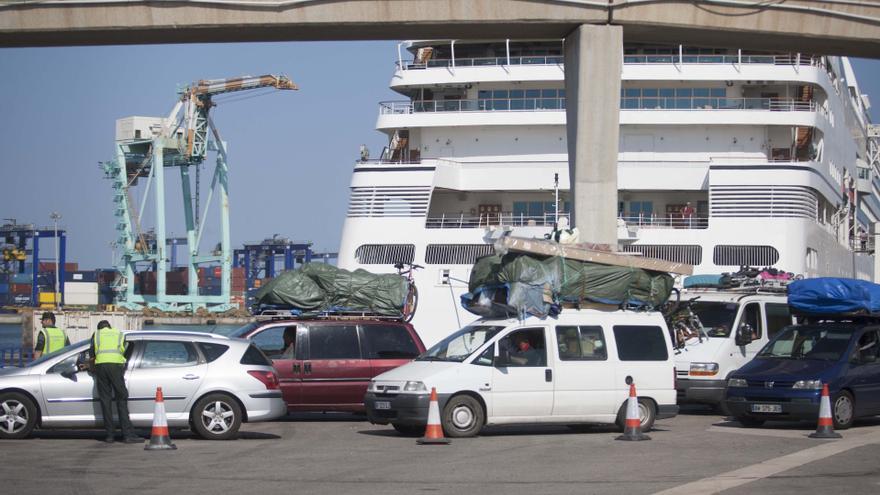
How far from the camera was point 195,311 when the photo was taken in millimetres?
90062

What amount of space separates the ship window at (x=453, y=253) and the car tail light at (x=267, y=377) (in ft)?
48.5

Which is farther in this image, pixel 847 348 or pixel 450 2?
pixel 450 2

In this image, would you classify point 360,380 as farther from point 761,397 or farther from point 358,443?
point 761,397

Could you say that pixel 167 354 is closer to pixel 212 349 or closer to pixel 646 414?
pixel 212 349

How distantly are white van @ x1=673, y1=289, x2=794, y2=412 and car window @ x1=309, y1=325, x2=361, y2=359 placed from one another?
515 cm

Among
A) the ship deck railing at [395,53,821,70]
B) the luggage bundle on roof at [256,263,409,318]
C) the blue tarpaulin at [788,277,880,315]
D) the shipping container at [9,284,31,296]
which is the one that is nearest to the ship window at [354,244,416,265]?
the ship deck railing at [395,53,821,70]

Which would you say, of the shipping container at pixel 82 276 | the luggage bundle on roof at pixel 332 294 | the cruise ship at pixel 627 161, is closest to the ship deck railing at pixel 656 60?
the cruise ship at pixel 627 161

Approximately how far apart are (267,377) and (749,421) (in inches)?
259

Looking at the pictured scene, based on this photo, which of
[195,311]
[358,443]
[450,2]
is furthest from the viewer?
[195,311]

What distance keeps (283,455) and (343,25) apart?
9652 mm

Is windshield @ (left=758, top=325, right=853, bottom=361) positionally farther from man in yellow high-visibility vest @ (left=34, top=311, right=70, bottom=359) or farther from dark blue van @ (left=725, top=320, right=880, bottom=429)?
man in yellow high-visibility vest @ (left=34, top=311, right=70, bottom=359)

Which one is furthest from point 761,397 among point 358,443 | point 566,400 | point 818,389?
point 358,443

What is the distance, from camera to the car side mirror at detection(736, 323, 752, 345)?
20.7 metres

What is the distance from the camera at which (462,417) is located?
52.6ft
